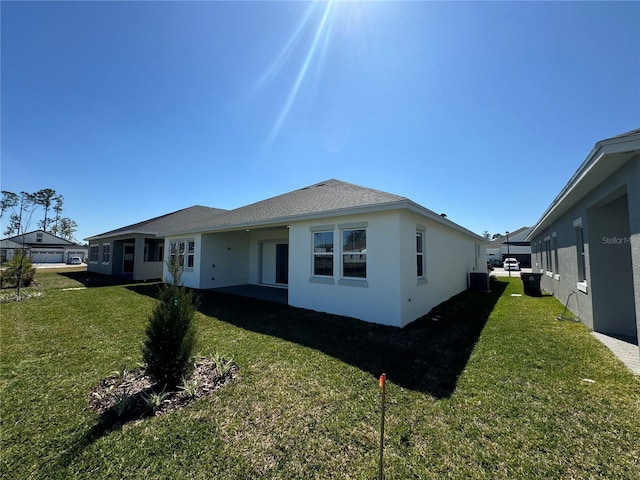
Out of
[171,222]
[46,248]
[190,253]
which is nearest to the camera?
[190,253]

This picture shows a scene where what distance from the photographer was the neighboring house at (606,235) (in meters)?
4.08

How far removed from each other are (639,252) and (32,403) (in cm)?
881

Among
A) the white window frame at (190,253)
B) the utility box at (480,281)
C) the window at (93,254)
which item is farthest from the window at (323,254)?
the window at (93,254)

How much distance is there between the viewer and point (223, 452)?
8.34ft

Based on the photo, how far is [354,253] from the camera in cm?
759

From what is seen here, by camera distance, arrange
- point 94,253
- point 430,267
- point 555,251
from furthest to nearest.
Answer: point 94,253 → point 555,251 → point 430,267

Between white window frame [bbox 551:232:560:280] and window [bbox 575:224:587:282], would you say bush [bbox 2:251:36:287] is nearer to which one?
window [bbox 575:224:587:282]

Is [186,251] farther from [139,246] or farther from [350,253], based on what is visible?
[350,253]

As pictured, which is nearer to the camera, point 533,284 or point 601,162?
point 601,162

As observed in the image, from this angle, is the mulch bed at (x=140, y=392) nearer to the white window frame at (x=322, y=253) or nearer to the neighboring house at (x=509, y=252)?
the white window frame at (x=322, y=253)

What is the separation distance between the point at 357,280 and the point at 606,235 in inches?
235

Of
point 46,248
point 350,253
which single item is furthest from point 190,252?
point 46,248

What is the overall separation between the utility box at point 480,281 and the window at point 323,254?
10514mm

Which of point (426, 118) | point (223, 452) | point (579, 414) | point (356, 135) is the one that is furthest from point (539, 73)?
point (223, 452)
